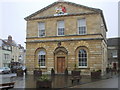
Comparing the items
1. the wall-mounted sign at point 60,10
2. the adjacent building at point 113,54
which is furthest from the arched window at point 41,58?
the adjacent building at point 113,54

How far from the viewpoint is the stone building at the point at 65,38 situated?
27.8m

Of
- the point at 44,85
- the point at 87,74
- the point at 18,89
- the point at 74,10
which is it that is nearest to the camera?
the point at 18,89

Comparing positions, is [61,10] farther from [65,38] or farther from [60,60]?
[60,60]

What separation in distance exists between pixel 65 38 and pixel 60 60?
3161 mm

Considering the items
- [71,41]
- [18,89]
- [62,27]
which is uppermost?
[62,27]

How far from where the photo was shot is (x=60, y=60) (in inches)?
1165

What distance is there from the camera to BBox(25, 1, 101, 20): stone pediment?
29.0m

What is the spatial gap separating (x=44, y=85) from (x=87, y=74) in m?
13.1

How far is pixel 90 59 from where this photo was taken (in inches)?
1086

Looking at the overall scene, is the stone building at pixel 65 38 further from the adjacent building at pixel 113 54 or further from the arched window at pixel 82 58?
the adjacent building at pixel 113 54

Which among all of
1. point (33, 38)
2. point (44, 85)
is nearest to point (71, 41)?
point (33, 38)

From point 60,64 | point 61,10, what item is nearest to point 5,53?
point 60,64

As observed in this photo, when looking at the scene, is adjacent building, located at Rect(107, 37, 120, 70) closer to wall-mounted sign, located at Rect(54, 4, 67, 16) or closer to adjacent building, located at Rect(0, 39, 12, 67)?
adjacent building, located at Rect(0, 39, 12, 67)

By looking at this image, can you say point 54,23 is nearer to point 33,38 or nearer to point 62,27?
point 62,27
